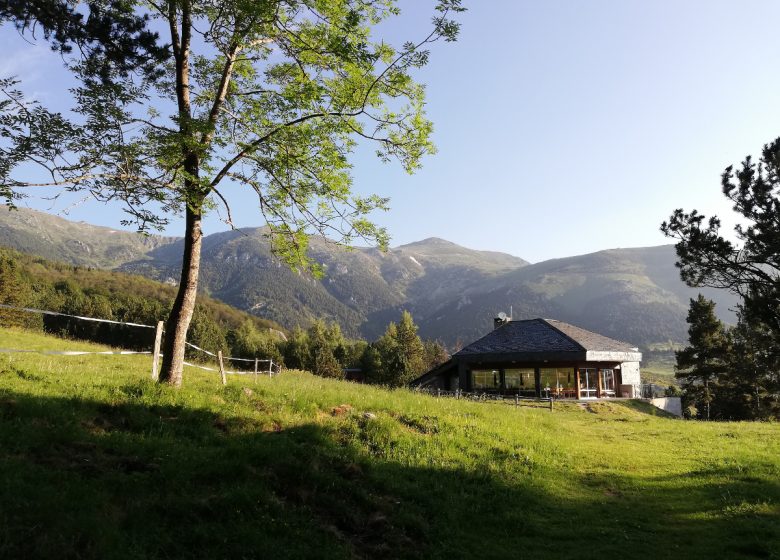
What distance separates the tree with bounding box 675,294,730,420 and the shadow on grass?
127ft

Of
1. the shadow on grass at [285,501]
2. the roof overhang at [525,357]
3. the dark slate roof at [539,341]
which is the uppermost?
the dark slate roof at [539,341]

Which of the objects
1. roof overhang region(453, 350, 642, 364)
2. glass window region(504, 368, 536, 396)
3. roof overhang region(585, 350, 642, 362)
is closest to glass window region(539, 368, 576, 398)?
glass window region(504, 368, 536, 396)

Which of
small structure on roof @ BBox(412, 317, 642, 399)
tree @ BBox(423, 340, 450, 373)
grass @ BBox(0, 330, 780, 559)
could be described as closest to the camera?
grass @ BBox(0, 330, 780, 559)

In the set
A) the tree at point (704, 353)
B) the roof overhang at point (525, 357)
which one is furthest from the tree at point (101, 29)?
the tree at point (704, 353)

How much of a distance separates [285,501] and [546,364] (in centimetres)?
3815

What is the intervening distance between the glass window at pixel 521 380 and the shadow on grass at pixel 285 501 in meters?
32.6

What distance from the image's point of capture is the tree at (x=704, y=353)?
142 ft

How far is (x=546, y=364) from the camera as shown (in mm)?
41531

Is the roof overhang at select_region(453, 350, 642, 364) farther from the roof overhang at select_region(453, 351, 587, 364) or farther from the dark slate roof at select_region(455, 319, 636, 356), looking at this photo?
the dark slate roof at select_region(455, 319, 636, 356)

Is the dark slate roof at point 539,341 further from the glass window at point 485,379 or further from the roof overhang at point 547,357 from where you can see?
the glass window at point 485,379

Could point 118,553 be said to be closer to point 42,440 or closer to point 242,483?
point 242,483

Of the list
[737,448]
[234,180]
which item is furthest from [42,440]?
[737,448]

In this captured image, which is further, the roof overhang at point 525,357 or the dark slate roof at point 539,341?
the dark slate roof at point 539,341

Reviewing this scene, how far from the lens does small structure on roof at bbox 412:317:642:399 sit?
132 ft
